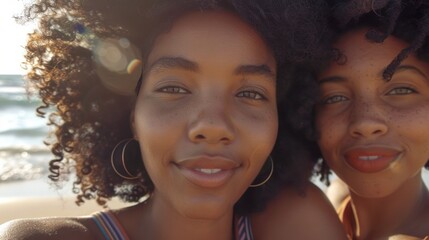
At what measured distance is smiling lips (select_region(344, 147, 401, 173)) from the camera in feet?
9.35

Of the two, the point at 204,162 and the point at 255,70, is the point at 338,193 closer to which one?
the point at 255,70

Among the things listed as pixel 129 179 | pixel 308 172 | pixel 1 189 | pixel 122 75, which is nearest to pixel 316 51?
pixel 308 172

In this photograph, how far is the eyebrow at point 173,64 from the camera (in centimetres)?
244

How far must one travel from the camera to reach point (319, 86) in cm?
298

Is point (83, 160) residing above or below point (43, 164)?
above

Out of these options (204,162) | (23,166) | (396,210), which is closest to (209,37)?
(204,162)

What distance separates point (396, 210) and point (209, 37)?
1515mm

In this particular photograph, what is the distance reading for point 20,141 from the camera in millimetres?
9984

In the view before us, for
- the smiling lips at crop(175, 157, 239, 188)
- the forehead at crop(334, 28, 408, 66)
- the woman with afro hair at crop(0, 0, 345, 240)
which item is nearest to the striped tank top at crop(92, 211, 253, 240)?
the woman with afro hair at crop(0, 0, 345, 240)

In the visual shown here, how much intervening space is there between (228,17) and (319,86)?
2.32 feet

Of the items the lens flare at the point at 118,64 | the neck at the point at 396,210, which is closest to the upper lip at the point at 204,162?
the lens flare at the point at 118,64

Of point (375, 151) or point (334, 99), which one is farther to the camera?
point (334, 99)

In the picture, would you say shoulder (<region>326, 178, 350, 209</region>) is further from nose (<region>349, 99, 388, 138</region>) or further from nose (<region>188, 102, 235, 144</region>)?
nose (<region>188, 102, 235, 144</region>)

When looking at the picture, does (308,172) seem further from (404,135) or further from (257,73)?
(257,73)
